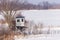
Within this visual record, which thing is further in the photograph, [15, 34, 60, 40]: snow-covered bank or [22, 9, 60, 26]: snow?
[22, 9, 60, 26]: snow

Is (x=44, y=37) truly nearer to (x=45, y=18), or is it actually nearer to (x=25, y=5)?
(x=45, y=18)

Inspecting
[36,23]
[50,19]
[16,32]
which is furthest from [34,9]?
[16,32]

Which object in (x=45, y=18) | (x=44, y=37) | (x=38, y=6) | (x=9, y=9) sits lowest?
(x=44, y=37)

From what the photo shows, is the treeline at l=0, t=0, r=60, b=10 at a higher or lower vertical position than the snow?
higher

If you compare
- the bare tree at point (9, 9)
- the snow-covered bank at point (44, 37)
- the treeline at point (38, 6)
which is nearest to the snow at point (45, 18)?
the treeline at point (38, 6)

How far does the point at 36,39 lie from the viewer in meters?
3.78

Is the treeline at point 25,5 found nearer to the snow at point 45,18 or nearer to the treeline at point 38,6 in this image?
the treeline at point 38,6

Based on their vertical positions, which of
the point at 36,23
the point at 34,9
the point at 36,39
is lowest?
the point at 36,39

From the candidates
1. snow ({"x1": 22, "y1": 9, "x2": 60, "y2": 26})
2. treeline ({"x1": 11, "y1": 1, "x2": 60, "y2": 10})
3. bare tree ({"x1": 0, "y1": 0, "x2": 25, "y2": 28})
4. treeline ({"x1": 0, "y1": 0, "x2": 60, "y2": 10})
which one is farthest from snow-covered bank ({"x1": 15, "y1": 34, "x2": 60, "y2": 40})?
treeline ({"x1": 11, "y1": 1, "x2": 60, "y2": 10})

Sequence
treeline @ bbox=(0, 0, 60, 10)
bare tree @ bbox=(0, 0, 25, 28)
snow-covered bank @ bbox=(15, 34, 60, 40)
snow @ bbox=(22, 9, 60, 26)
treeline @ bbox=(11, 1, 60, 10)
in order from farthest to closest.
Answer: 1. treeline @ bbox=(11, 1, 60, 10)
2. treeline @ bbox=(0, 0, 60, 10)
3. snow @ bbox=(22, 9, 60, 26)
4. bare tree @ bbox=(0, 0, 25, 28)
5. snow-covered bank @ bbox=(15, 34, 60, 40)

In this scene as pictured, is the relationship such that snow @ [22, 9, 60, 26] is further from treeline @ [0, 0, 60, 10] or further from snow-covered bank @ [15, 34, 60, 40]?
snow-covered bank @ [15, 34, 60, 40]

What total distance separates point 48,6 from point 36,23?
224cm

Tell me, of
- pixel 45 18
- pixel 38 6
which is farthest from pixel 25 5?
pixel 45 18

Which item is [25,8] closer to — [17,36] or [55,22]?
[55,22]
